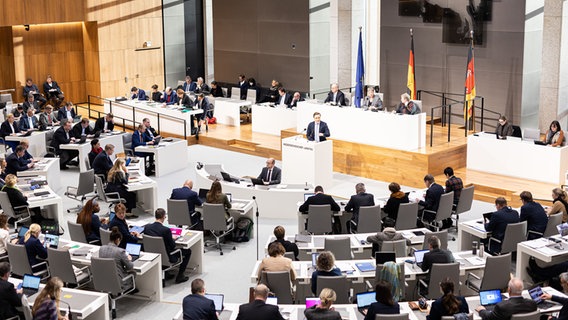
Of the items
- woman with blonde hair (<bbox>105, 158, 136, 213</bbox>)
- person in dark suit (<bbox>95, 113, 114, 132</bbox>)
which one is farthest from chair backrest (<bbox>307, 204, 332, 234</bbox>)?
person in dark suit (<bbox>95, 113, 114, 132</bbox>)

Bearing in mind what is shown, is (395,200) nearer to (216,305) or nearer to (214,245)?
(214,245)

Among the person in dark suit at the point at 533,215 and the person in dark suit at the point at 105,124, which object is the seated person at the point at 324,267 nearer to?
the person in dark suit at the point at 533,215

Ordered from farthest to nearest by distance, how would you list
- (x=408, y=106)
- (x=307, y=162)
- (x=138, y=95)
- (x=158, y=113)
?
1. (x=138, y=95)
2. (x=158, y=113)
3. (x=408, y=106)
4. (x=307, y=162)

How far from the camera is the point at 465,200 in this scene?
1394 centimetres

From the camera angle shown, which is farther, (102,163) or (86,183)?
(102,163)

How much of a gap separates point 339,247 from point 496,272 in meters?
2.14

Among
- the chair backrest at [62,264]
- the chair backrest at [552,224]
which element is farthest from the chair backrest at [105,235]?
the chair backrest at [552,224]

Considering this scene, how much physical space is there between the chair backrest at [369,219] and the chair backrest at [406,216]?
381mm

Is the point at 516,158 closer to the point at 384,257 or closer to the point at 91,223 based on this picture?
the point at 384,257

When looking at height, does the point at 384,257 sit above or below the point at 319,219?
above

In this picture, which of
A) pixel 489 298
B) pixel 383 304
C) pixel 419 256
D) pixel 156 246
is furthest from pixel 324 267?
pixel 156 246

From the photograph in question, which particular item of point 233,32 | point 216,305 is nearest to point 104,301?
point 216,305

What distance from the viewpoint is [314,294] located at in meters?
9.75

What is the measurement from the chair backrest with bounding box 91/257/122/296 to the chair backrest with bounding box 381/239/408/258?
3.65 m
